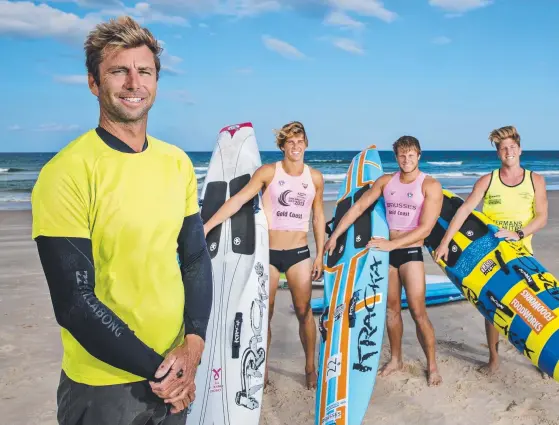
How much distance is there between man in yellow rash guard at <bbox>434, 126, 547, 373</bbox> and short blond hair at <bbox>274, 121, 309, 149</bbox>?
5.47ft

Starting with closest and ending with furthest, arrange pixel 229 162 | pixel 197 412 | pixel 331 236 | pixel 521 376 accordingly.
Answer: pixel 197 412
pixel 521 376
pixel 331 236
pixel 229 162

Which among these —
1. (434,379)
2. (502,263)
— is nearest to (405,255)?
(502,263)

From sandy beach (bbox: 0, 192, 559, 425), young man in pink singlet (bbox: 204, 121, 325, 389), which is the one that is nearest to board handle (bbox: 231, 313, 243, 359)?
young man in pink singlet (bbox: 204, 121, 325, 389)

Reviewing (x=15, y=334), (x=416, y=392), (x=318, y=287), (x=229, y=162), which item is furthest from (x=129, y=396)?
(x=318, y=287)

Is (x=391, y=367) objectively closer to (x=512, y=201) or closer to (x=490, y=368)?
(x=490, y=368)

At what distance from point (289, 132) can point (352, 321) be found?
1.77 m

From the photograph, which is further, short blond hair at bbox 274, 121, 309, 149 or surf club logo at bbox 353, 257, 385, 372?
short blond hair at bbox 274, 121, 309, 149

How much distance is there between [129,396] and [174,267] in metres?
0.46

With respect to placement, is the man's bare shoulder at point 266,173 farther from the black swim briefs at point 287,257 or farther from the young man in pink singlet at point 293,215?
the black swim briefs at point 287,257

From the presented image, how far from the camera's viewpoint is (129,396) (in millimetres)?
1841

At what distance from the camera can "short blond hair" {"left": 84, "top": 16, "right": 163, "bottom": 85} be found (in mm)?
1778

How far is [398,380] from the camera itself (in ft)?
16.2

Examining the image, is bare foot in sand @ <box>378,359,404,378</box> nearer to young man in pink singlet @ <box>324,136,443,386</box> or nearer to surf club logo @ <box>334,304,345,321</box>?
young man in pink singlet @ <box>324,136,443,386</box>

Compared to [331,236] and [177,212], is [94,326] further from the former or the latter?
[331,236]
